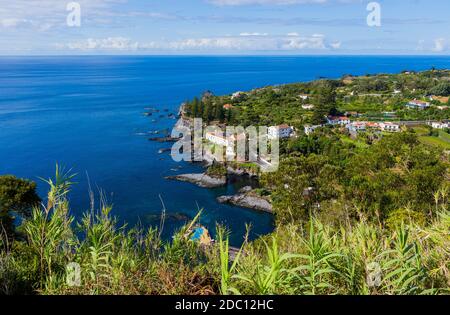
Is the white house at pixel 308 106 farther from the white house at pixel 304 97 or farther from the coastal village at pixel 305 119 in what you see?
the white house at pixel 304 97

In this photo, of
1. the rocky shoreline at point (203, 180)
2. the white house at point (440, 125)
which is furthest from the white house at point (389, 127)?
the rocky shoreline at point (203, 180)

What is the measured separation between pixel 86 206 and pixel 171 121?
55.4 feet

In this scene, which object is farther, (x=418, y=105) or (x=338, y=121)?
(x=418, y=105)

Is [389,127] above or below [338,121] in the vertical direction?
below

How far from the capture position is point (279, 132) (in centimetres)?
2327

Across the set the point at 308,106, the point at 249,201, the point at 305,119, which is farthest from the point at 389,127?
the point at 249,201

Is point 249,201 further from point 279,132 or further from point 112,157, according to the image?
point 112,157

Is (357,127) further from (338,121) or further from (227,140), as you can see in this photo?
(227,140)

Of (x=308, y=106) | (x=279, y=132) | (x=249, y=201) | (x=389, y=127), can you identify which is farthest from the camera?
(x=308, y=106)

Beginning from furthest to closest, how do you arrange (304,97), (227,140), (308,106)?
(304,97), (308,106), (227,140)

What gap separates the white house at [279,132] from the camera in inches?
914

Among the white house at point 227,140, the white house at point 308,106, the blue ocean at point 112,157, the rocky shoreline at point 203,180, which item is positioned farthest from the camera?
the white house at point 308,106

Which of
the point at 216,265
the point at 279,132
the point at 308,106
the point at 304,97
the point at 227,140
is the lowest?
the point at 227,140
